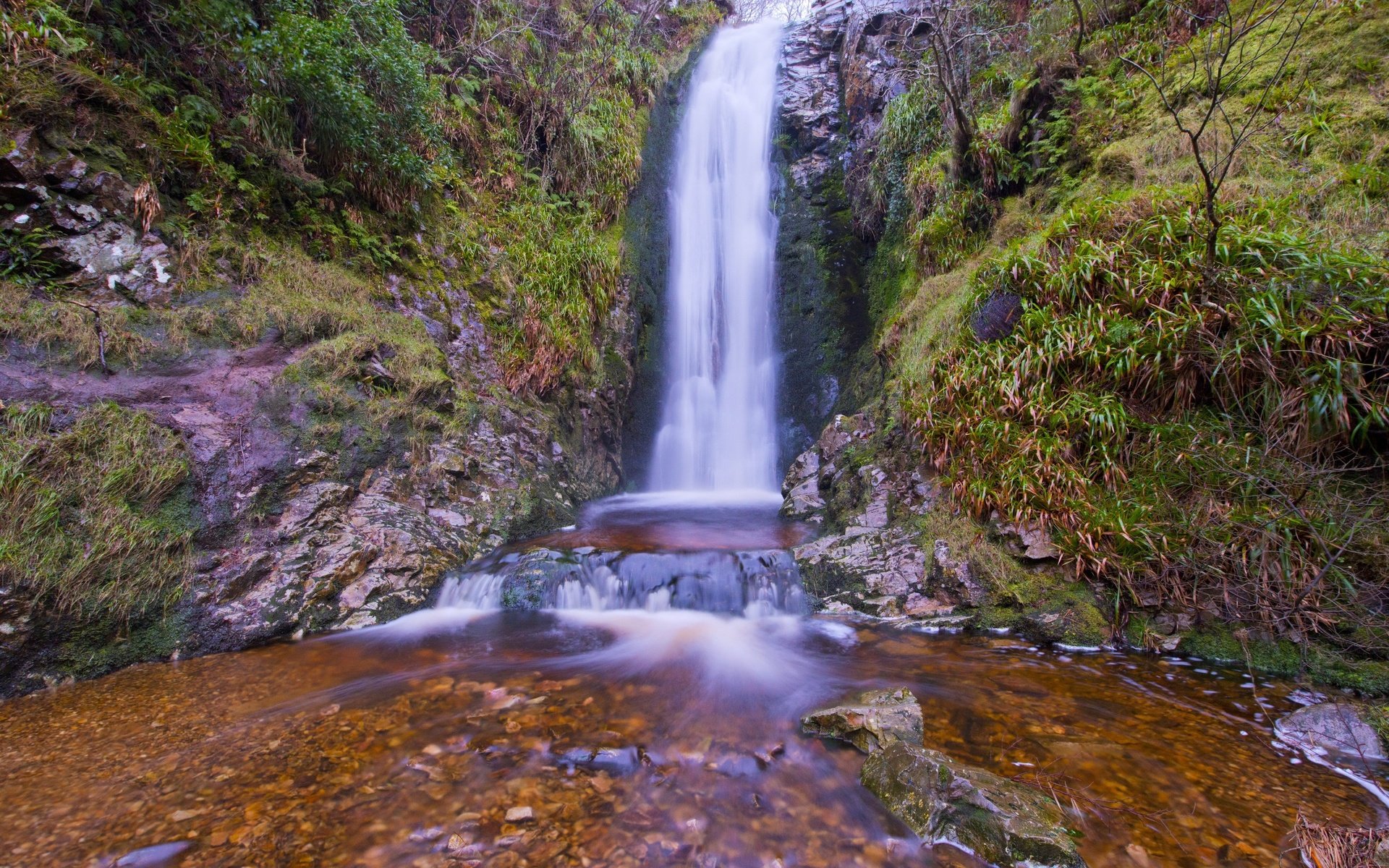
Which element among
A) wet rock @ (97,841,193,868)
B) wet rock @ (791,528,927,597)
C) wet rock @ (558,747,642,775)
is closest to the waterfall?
wet rock @ (791,528,927,597)

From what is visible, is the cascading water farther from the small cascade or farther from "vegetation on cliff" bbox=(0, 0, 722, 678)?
"vegetation on cliff" bbox=(0, 0, 722, 678)

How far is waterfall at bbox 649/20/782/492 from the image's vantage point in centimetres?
1012

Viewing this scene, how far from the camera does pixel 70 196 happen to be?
455 centimetres

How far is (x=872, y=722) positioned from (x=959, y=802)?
0.65 meters

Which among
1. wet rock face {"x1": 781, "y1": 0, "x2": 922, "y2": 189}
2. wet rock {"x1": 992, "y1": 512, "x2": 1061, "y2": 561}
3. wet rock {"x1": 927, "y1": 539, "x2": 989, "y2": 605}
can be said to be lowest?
wet rock {"x1": 927, "y1": 539, "x2": 989, "y2": 605}

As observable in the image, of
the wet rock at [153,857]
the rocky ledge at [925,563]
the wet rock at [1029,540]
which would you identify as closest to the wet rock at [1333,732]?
the rocky ledge at [925,563]

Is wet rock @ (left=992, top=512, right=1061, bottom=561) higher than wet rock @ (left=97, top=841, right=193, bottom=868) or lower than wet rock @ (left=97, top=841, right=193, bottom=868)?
higher

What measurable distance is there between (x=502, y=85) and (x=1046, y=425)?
10276 mm

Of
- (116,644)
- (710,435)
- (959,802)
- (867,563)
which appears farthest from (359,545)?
(710,435)

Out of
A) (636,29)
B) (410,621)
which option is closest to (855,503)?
(410,621)

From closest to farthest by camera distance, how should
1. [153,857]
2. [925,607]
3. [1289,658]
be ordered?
[153,857]
[1289,658]
[925,607]

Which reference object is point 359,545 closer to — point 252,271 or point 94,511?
point 94,511

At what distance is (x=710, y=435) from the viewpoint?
33.8ft

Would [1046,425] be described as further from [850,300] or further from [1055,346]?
[850,300]
